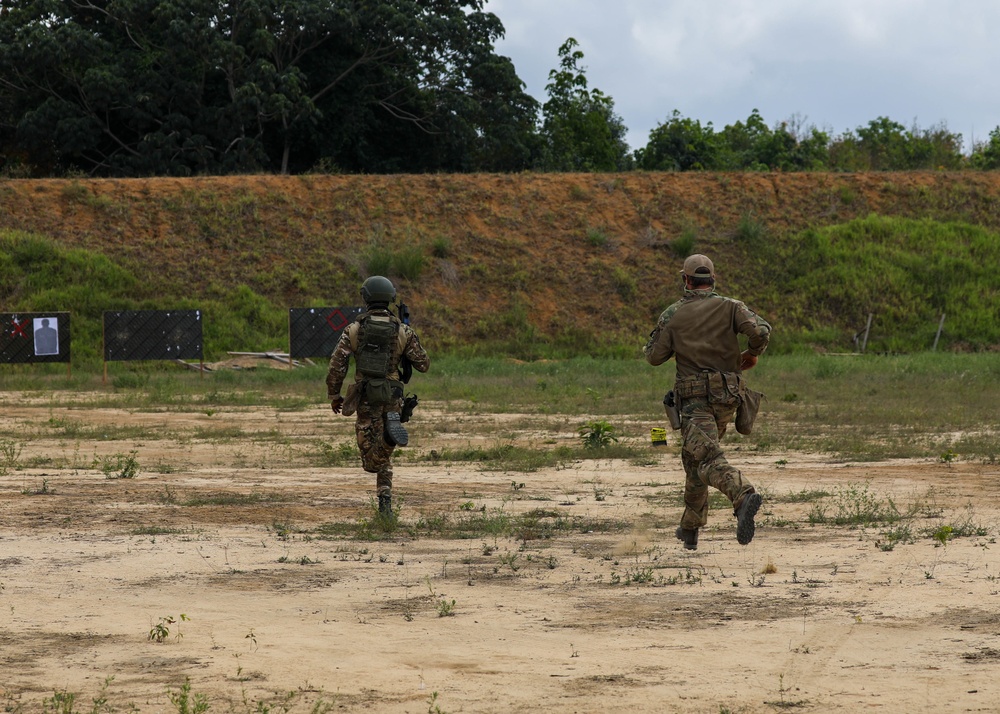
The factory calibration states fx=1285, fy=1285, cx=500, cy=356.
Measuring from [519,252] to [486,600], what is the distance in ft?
99.8

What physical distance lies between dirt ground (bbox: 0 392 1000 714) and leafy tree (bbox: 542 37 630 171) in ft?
116

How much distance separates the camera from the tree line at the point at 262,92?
37375mm

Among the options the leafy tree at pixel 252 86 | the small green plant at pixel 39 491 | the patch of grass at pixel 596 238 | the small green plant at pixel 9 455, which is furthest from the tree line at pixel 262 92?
the small green plant at pixel 39 491

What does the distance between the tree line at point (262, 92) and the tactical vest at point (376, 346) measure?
28.8m

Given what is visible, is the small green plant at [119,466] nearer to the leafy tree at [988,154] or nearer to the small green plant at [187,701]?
the small green plant at [187,701]

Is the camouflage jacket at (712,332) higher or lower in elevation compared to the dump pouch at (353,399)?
higher

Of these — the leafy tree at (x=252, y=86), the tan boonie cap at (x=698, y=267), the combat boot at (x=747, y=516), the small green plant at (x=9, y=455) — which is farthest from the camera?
the leafy tree at (x=252, y=86)

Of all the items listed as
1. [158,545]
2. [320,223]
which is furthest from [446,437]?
[320,223]

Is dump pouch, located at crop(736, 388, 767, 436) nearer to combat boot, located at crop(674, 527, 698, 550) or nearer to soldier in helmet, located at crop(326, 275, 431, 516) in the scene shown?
combat boot, located at crop(674, 527, 698, 550)

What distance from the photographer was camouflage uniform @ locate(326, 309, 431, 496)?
9508 millimetres

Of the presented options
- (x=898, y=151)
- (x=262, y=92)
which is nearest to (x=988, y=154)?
(x=898, y=151)

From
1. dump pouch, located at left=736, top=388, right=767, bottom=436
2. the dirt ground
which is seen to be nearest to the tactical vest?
the dirt ground

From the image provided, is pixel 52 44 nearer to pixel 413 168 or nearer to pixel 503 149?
pixel 413 168

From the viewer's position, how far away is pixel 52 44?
36.7 metres
